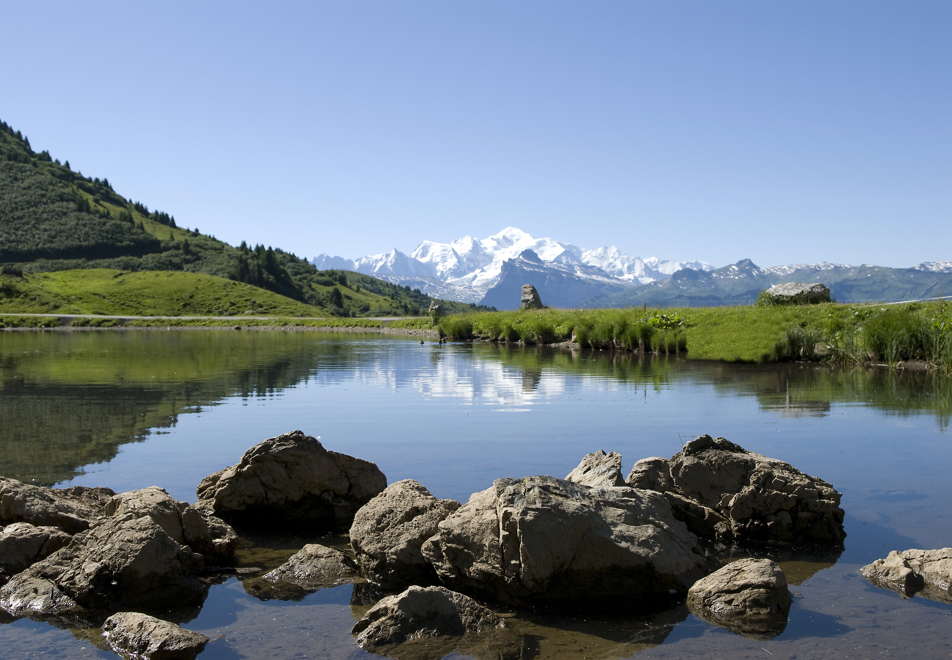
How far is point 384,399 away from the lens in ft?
67.4

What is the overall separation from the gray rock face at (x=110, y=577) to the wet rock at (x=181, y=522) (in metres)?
0.37

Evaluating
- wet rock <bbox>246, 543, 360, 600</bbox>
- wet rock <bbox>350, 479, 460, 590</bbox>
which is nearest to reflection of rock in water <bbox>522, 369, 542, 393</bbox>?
wet rock <bbox>350, 479, 460, 590</bbox>

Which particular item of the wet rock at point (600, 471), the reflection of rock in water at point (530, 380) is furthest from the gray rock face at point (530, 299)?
the wet rock at point (600, 471)

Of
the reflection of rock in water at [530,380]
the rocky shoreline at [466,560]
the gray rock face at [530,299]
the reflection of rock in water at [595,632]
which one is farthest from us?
the gray rock face at [530,299]

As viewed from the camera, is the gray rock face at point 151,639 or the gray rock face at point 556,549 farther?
the gray rock face at point 556,549

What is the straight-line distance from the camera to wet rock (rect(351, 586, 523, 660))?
19.0 ft

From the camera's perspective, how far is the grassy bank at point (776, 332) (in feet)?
96.3

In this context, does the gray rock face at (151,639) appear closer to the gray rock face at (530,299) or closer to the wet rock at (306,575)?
the wet rock at (306,575)

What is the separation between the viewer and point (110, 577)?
22.0ft

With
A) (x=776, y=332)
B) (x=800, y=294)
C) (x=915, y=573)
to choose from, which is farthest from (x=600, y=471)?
(x=800, y=294)

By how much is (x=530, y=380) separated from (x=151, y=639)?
66.5 feet

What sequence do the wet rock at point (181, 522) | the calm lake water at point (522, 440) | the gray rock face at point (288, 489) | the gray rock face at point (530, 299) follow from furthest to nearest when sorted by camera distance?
1. the gray rock face at point (530, 299)
2. the gray rock face at point (288, 489)
3. the wet rock at point (181, 522)
4. the calm lake water at point (522, 440)

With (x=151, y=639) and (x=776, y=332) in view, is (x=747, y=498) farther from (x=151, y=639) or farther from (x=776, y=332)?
(x=776, y=332)

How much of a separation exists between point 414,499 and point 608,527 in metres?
2.27
